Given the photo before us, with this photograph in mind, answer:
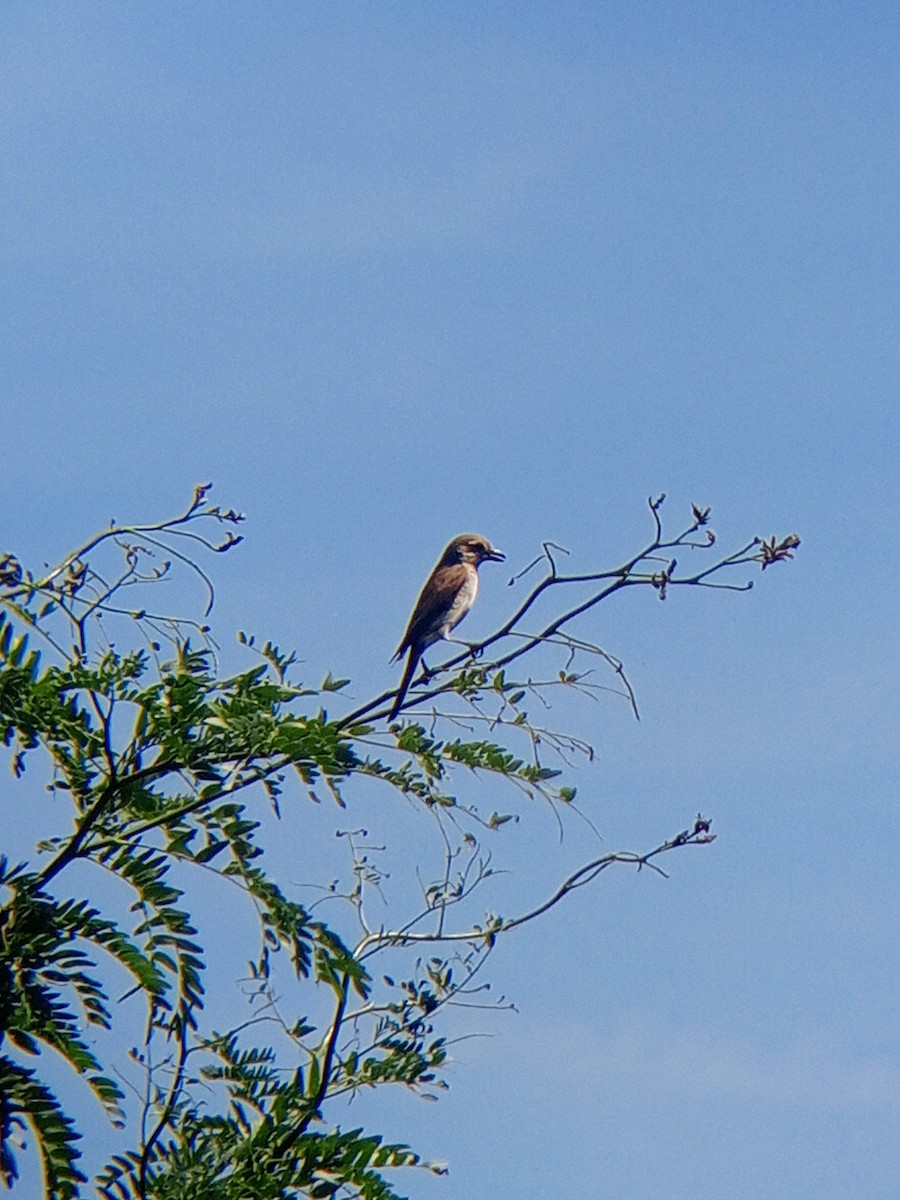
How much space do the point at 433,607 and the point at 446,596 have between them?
0.17 meters

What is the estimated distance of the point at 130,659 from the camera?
12.5ft

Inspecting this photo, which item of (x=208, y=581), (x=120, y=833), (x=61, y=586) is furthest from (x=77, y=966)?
(x=208, y=581)

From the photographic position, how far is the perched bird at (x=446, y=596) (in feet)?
24.9

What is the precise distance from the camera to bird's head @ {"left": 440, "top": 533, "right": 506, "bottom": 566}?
8.59 m

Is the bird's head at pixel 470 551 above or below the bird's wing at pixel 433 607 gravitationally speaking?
above

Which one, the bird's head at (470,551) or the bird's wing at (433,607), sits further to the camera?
the bird's head at (470,551)

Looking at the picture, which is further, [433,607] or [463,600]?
[463,600]

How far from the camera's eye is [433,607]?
25.4 ft

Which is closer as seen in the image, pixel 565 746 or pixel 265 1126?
pixel 265 1126

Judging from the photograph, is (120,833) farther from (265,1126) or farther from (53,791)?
(265,1126)

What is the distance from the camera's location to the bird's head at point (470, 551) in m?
8.59

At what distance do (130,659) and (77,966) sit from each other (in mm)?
781

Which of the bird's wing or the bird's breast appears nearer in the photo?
the bird's wing

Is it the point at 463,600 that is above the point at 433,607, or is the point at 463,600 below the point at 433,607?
above
